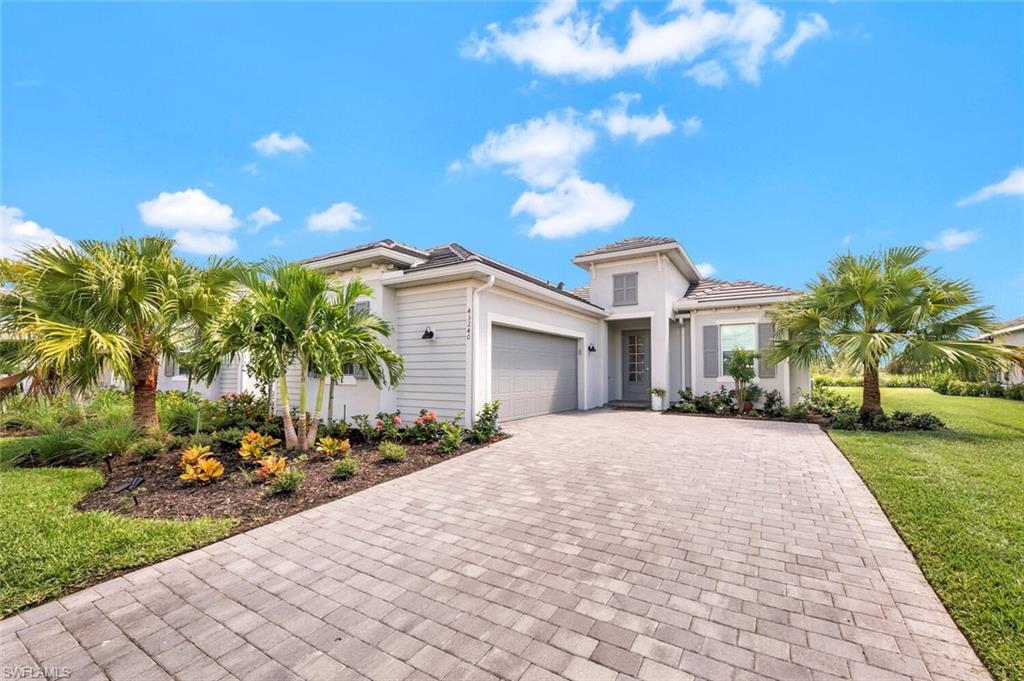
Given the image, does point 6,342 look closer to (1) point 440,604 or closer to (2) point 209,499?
(2) point 209,499

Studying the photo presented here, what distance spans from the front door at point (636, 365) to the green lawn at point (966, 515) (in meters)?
6.58

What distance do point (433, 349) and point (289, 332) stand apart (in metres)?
3.22

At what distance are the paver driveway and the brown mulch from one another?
1.39 feet

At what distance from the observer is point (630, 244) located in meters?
14.1

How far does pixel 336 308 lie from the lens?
687 cm

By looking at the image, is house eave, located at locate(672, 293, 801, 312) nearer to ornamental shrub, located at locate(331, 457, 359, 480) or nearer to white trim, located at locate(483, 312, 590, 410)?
white trim, located at locate(483, 312, 590, 410)

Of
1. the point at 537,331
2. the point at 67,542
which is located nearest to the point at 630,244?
the point at 537,331

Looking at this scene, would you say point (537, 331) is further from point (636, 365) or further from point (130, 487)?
point (130, 487)

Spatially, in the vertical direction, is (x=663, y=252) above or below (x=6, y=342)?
above

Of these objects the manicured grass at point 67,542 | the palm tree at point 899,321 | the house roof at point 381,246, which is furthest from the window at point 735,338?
the manicured grass at point 67,542

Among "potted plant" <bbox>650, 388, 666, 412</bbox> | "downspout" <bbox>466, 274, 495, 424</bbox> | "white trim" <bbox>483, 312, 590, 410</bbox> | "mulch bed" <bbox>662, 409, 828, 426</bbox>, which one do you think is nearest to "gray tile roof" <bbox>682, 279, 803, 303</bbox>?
"potted plant" <bbox>650, 388, 666, 412</bbox>

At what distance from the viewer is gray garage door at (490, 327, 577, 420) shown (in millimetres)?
9945

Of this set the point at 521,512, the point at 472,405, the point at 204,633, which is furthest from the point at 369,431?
the point at 204,633

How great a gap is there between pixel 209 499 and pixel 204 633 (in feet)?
9.56
